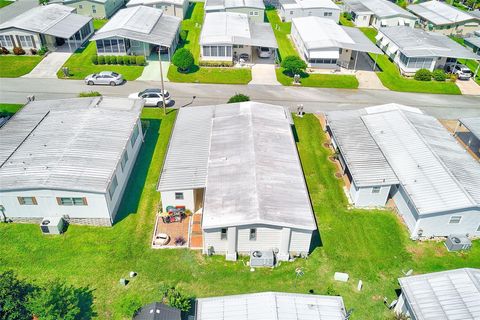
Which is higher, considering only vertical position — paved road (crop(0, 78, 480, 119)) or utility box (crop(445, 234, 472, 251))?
paved road (crop(0, 78, 480, 119))

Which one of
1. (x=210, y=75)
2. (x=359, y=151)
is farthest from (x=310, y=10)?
(x=359, y=151)

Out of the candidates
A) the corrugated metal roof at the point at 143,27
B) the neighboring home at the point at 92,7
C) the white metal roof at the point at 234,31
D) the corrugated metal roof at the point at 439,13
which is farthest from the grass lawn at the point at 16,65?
the corrugated metal roof at the point at 439,13

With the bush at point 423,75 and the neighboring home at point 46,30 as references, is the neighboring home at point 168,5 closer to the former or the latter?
the neighboring home at point 46,30

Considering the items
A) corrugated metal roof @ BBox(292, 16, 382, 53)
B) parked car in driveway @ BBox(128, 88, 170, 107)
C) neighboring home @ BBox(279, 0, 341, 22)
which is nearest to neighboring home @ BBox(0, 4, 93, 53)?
parked car in driveway @ BBox(128, 88, 170, 107)

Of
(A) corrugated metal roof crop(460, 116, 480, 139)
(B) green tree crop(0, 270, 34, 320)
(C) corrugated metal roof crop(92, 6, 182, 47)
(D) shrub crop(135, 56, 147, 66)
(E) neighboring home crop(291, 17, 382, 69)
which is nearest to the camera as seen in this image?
(B) green tree crop(0, 270, 34, 320)

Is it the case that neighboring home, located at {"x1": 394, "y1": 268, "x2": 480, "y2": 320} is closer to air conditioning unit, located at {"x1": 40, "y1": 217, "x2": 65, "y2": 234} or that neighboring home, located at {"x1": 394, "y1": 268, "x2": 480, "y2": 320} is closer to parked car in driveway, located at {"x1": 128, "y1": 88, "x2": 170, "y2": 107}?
air conditioning unit, located at {"x1": 40, "y1": 217, "x2": 65, "y2": 234}

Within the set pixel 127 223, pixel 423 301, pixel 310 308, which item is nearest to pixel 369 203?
pixel 423 301

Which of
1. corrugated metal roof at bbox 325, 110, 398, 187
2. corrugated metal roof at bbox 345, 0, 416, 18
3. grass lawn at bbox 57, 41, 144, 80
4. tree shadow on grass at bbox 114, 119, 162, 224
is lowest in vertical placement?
tree shadow on grass at bbox 114, 119, 162, 224

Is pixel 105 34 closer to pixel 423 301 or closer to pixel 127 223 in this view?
pixel 127 223
